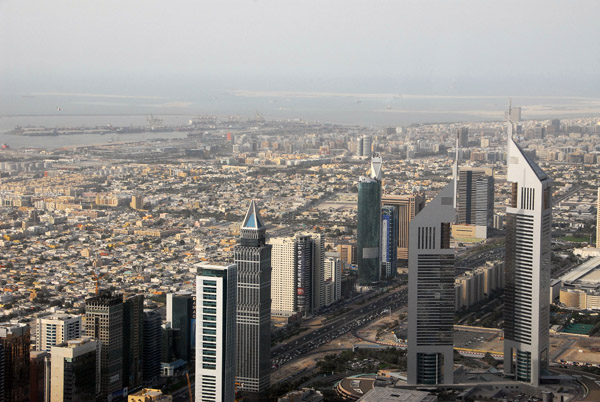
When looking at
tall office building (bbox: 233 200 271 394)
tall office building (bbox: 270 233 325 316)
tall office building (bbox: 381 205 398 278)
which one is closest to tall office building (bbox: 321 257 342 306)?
tall office building (bbox: 270 233 325 316)

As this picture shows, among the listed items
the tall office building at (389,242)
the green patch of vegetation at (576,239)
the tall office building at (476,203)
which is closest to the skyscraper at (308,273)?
the tall office building at (389,242)

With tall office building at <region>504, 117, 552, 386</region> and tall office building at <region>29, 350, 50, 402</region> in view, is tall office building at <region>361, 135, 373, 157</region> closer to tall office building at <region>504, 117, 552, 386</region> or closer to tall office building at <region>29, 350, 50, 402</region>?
tall office building at <region>504, 117, 552, 386</region>

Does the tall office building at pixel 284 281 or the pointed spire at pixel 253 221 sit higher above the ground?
the pointed spire at pixel 253 221

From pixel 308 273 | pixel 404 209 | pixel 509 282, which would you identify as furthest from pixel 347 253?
pixel 509 282

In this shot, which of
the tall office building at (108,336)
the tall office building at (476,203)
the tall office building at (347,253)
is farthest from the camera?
the tall office building at (476,203)

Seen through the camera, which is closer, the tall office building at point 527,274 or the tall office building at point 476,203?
the tall office building at point 527,274

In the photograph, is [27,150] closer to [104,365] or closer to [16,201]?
[16,201]

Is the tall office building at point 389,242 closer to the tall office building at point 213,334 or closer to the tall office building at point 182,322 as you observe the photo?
the tall office building at point 182,322
